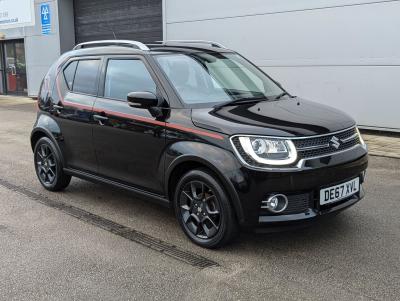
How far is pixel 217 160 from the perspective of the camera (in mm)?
3910

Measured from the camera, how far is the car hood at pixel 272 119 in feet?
12.8

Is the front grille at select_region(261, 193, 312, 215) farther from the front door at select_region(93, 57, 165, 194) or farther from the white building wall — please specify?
the white building wall

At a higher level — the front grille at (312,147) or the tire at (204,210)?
the front grille at (312,147)

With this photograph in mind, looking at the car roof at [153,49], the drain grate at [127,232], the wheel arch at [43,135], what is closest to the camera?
the drain grate at [127,232]

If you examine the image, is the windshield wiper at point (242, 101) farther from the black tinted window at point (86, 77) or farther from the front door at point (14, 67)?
the front door at point (14, 67)

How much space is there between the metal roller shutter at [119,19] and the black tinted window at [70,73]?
30.1 ft

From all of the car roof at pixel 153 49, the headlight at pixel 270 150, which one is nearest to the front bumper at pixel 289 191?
the headlight at pixel 270 150

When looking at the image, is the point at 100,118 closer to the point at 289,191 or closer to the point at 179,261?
the point at 179,261

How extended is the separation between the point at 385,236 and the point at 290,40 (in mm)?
7294

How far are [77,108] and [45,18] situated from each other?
49.6 feet

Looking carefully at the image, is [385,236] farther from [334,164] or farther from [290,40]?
[290,40]

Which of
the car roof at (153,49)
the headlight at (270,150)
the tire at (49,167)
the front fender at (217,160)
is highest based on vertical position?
the car roof at (153,49)

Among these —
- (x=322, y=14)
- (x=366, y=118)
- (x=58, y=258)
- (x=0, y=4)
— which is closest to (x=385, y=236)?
(x=58, y=258)

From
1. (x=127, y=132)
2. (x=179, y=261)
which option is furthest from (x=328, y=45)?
(x=179, y=261)
